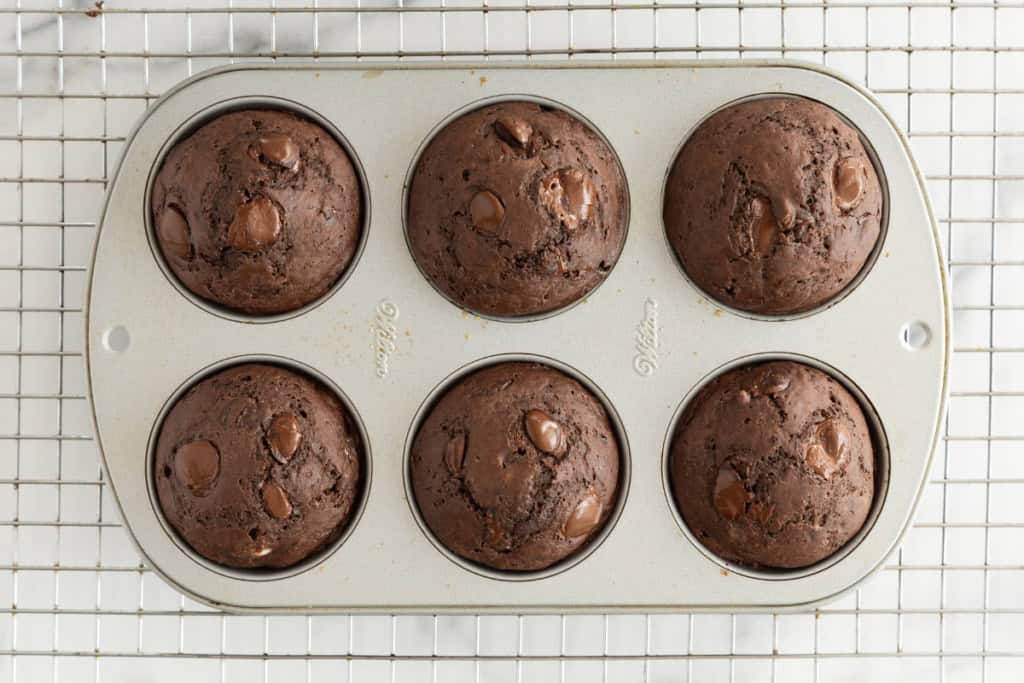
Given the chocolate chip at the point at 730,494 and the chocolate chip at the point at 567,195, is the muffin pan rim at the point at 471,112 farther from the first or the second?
the chocolate chip at the point at 730,494

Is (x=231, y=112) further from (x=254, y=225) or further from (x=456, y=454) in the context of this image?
(x=456, y=454)

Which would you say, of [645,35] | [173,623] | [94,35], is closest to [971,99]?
[645,35]

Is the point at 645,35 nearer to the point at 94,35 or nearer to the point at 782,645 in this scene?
the point at 94,35

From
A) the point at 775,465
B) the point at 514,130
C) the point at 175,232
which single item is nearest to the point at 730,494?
the point at 775,465

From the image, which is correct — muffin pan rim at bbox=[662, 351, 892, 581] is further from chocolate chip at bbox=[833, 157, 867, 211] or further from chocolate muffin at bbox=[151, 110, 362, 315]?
chocolate muffin at bbox=[151, 110, 362, 315]

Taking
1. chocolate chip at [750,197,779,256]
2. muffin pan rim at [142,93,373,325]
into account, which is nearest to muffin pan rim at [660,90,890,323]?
chocolate chip at [750,197,779,256]

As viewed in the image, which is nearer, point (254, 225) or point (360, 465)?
point (254, 225)
